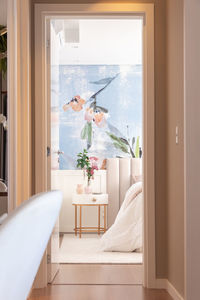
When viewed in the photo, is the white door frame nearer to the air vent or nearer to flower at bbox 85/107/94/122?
the air vent

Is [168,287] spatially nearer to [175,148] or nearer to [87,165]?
[175,148]

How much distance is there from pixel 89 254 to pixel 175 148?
207cm

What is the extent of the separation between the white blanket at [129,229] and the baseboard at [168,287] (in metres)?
1.35

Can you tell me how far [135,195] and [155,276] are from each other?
1.65 m

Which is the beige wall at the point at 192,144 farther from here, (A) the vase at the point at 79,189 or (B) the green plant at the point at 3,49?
(A) the vase at the point at 79,189

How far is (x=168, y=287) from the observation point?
325 cm

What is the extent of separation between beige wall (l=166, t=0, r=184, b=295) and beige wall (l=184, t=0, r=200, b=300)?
188mm

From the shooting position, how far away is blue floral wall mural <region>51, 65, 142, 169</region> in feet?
20.6

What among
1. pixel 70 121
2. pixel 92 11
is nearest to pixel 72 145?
pixel 70 121

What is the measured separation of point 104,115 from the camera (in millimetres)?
6301

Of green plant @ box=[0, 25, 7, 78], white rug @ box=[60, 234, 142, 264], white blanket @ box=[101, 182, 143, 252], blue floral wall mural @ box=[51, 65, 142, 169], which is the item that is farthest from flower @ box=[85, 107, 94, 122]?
green plant @ box=[0, 25, 7, 78]

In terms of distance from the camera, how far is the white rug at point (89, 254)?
4.29 m

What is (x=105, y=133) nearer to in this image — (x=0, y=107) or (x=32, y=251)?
(x=0, y=107)

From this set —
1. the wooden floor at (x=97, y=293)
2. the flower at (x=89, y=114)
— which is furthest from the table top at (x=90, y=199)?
the wooden floor at (x=97, y=293)
